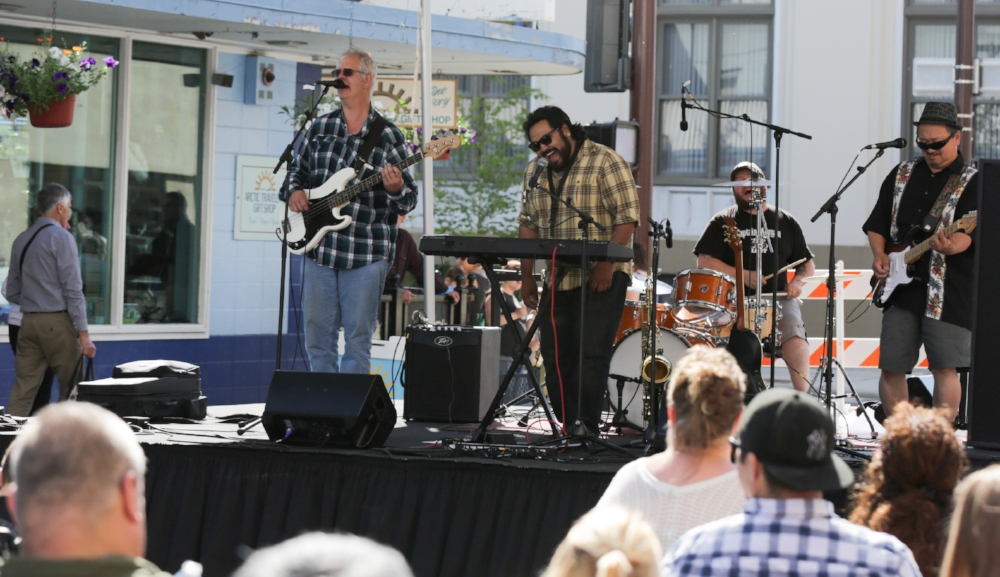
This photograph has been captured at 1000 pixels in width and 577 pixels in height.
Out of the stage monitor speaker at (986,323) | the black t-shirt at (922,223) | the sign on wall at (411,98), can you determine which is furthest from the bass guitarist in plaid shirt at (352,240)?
the stage monitor speaker at (986,323)

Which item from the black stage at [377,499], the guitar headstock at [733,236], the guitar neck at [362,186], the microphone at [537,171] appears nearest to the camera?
the black stage at [377,499]

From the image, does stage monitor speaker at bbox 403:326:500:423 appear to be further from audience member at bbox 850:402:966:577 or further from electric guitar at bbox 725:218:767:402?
audience member at bbox 850:402:966:577

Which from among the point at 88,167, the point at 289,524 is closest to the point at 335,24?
the point at 88,167

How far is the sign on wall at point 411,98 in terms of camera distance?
389 inches

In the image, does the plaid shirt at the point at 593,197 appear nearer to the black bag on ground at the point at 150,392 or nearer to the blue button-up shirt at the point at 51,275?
the black bag on ground at the point at 150,392

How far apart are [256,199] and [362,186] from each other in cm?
468

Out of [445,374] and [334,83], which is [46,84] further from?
[445,374]

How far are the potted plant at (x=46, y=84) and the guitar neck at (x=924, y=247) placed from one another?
568 centimetres

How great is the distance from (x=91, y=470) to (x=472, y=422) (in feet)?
16.6

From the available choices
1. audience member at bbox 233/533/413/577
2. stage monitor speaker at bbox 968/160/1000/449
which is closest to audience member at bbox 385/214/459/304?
stage monitor speaker at bbox 968/160/1000/449

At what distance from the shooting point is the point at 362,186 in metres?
6.40

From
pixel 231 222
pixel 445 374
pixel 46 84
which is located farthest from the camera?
pixel 231 222

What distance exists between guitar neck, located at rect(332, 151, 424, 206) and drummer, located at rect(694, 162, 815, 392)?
2542 millimetres

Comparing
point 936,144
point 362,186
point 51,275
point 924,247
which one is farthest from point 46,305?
point 936,144
